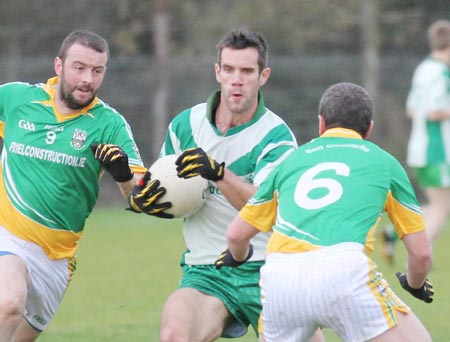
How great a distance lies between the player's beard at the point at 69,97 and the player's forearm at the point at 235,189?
104 cm

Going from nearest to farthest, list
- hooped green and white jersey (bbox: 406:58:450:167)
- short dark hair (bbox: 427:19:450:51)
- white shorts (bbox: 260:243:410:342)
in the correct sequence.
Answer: white shorts (bbox: 260:243:410:342), short dark hair (bbox: 427:19:450:51), hooped green and white jersey (bbox: 406:58:450:167)

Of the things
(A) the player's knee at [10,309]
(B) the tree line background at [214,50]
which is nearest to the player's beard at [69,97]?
(A) the player's knee at [10,309]

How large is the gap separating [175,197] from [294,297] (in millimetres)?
1223

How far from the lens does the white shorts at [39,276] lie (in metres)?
5.92

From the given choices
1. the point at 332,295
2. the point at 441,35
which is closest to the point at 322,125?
the point at 332,295

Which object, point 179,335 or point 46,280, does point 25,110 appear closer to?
point 46,280

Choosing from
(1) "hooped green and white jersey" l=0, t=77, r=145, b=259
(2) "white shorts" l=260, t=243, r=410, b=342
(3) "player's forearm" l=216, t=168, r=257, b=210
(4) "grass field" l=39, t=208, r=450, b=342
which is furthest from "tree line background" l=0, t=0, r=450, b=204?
(2) "white shorts" l=260, t=243, r=410, b=342

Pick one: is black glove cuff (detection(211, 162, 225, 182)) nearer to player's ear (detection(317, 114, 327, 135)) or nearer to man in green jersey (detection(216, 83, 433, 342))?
man in green jersey (detection(216, 83, 433, 342))

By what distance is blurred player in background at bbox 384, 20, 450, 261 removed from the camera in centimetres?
1092

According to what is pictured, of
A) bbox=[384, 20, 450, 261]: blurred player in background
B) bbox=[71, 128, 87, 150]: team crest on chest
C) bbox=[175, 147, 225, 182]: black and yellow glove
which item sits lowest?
bbox=[384, 20, 450, 261]: blurred player in background

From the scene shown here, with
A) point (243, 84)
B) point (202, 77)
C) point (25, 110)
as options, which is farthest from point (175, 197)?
point (202, 77)

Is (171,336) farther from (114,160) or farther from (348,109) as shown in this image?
(348,109)

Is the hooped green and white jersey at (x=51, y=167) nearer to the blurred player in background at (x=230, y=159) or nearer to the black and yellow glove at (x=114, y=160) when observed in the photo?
the black and yellow glove at (x=114, y=160)

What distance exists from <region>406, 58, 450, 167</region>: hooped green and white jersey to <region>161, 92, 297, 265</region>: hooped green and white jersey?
557cm
